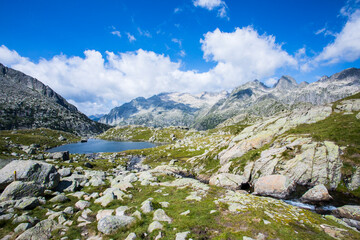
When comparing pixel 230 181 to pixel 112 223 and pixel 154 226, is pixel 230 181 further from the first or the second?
pixel 112 223

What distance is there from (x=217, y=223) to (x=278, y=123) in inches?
2162

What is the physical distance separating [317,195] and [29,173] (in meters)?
49.2

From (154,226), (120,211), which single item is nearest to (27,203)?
(120,211)

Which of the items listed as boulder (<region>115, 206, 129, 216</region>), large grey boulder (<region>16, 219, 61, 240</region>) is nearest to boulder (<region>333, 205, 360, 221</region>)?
boulder (<region>115, 206, 129, 216</region>)

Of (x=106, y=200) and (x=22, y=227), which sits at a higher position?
(x=106, y=200)

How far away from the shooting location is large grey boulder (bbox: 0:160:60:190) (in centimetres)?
2372

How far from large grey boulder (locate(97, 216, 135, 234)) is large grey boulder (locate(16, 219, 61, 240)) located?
4.46 meters

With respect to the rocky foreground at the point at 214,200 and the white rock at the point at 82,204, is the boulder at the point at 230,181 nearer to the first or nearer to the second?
the rocky foreground at the point at 214,200

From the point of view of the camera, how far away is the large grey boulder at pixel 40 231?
14141 mm

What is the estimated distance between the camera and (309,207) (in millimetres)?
26891

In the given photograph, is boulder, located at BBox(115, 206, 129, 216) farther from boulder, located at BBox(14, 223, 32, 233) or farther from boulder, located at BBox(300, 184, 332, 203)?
boulder, located at BBox(300, 184, 332, 203)

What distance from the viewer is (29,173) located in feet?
81.0

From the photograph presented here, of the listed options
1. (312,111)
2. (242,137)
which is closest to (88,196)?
(242,137)

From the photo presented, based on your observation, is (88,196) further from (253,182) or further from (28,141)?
(28,141)
